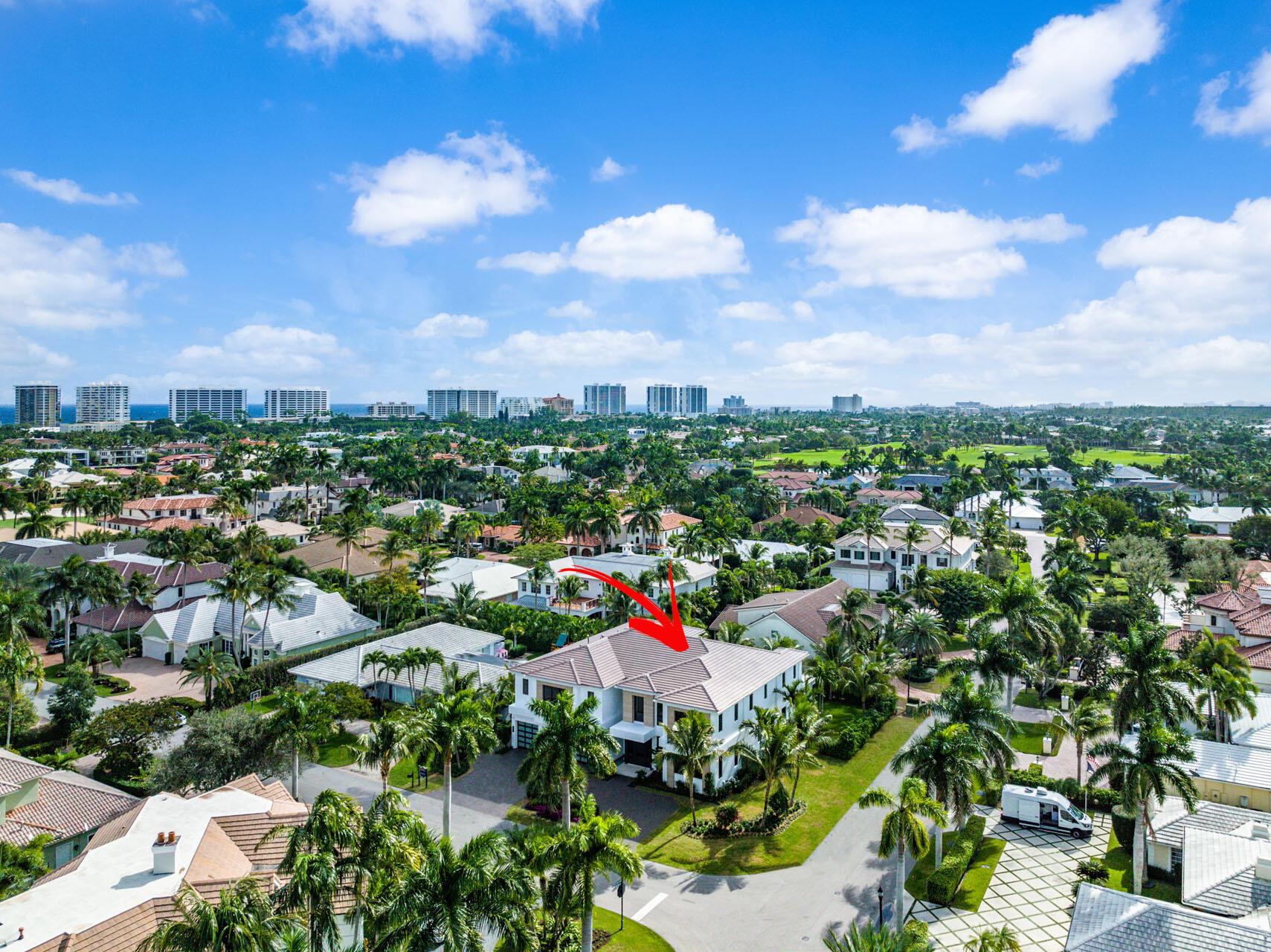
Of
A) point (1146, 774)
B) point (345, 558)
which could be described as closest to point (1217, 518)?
point (1146, 774)

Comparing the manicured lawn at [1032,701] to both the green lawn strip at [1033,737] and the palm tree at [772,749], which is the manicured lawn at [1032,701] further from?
the palm tree at [772,749]

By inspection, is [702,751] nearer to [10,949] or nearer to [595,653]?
[595,653]

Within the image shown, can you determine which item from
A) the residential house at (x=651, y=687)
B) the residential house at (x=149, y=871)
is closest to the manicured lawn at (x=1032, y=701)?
the residential house at (x=651, y=687)

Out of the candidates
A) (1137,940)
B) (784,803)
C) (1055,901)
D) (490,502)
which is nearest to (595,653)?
(784,803)

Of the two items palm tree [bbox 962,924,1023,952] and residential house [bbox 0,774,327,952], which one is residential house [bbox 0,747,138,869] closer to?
residential house [bbox 0,774,327,952]

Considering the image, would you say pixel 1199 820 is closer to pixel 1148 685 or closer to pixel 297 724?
pixel 1148 685

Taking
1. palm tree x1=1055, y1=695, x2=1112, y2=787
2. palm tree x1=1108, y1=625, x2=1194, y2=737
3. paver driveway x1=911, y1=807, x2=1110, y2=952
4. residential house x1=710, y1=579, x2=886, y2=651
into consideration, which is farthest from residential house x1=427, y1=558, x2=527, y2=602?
palm tree x1=1108, y1=625, x2=1194, y2=737

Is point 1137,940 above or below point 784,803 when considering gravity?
above

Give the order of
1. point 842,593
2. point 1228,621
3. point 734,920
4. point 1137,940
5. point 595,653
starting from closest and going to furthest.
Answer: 1. point 1137,940
2. point 734,920
3. point 595,653
4. point 1228,621
5. point 842,593
